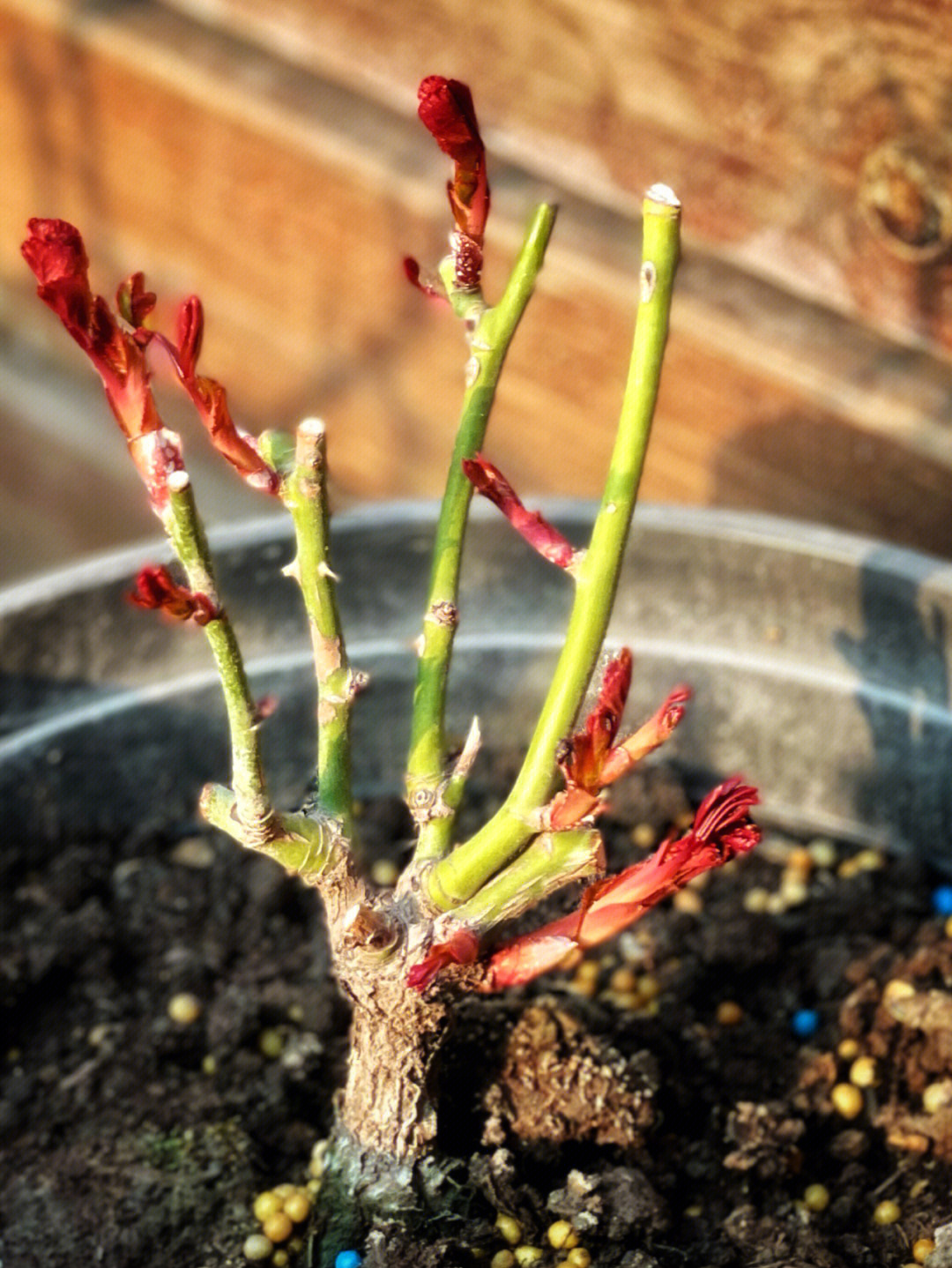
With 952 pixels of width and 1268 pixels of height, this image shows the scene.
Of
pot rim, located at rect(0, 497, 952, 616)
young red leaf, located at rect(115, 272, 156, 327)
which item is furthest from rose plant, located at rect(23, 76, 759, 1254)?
pot rim, located at rect(0, 497, 952, 616)

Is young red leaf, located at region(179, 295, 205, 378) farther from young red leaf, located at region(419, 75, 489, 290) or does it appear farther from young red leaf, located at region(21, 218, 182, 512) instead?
young red leaf, located at region(419, 75, 489, 290)

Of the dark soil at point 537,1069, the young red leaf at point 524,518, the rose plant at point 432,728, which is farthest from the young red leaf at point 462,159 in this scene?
the dark soil at point 537,1069

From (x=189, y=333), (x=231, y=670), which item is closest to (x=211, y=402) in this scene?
(x=189, y=333)

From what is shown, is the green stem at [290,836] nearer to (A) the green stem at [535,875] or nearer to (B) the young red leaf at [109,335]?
(A) the green stem at [535,875]

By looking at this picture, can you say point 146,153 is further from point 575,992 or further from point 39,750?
point 575,992

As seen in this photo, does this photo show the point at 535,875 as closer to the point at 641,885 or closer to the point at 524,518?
the point at 641,885

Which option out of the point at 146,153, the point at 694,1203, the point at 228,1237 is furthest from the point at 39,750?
the point at 146,153
